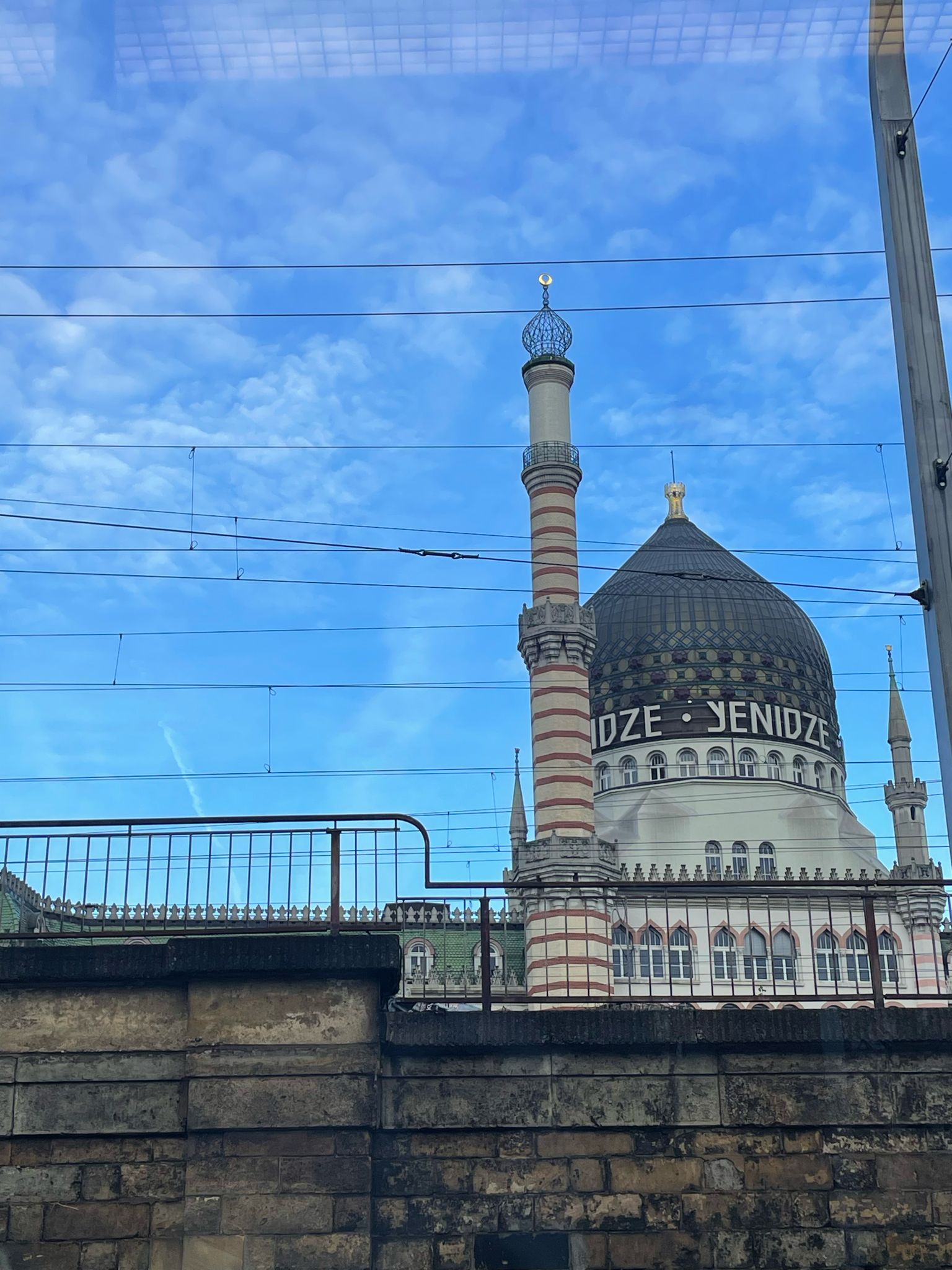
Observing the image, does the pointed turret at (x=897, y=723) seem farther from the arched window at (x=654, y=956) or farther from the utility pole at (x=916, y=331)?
the utility pole at (x=916, y=331)

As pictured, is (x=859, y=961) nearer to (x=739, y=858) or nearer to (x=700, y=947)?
(x=700, y=947)

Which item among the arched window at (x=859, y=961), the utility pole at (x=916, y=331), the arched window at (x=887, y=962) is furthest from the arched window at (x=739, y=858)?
the utility pole at (x=916, y=331)

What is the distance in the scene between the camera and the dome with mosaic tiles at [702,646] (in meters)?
51.0

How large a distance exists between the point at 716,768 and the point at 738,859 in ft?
10.8

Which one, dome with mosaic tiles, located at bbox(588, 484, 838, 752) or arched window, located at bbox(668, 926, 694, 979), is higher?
dome with mosaic tiles, located at bbox(588, 484, 838, 752)

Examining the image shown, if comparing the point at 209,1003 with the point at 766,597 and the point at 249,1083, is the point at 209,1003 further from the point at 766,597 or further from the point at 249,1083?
the point at 766,597

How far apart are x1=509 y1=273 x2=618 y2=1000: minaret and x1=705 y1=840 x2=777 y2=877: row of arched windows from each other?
867cm

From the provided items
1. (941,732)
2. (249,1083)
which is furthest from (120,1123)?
(941,732)

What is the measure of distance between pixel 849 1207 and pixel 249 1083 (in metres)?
3.17

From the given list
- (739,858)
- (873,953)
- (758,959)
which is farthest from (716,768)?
(873,953)

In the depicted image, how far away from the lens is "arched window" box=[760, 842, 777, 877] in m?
47.4

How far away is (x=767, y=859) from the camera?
48.2 m

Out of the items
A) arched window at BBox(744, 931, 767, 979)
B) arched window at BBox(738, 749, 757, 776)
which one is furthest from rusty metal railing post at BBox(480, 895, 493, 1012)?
arched window at BBox(738, 749, 757, 776)

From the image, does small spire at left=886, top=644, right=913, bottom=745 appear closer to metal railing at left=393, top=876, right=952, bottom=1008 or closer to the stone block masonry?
metal railing at left=393, top=876, right=952, bottom=1008
